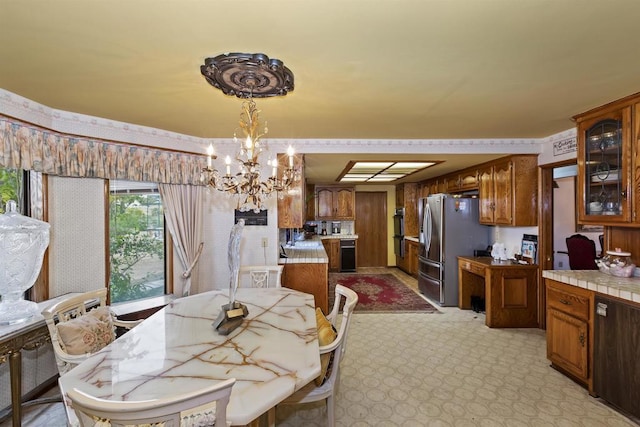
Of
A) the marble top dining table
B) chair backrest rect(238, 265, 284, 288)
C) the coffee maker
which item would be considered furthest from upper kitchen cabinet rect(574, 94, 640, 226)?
the coffee maker

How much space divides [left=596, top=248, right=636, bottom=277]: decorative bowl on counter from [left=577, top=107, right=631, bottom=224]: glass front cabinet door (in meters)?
0.35

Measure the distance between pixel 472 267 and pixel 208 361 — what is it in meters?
3.86

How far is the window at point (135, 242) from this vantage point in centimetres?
298

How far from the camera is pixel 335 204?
7.13 meters

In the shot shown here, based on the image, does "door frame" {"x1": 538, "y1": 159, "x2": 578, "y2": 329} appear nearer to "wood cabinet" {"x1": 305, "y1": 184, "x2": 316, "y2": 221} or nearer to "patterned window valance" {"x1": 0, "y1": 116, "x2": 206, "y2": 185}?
"patterned window valance" {"x1": 0, "y1": 116, "x2": 206, "y2": 185}

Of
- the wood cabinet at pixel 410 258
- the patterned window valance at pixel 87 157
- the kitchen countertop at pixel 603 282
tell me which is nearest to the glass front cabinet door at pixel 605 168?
the kitchen countertop at pixel 603 282

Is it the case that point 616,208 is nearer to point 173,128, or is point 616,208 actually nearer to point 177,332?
point 177,332

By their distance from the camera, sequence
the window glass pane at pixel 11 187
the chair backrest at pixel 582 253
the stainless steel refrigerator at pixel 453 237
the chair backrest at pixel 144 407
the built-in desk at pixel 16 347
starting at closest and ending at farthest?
the chair backrest at pixel 144 407 < the built-in desk at pixel 16 347 < the window glass pane at pixel 11 187 < the chair backrest at pixel 582 253 < the stainless steel refrigerator at pixel 453 237

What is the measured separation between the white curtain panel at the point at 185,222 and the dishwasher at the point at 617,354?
147 inches

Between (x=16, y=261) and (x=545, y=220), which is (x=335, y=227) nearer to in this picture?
(x=545, y=220)

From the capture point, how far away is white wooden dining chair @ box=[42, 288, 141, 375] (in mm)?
1673

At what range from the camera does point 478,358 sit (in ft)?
9.66

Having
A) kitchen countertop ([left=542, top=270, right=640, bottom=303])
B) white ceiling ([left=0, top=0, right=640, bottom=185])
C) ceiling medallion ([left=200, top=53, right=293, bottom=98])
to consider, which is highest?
white ceiling ([left=0, top=0, right=640, bottom=185])

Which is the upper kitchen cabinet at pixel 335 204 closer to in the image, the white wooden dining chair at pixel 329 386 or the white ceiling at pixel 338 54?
the white ceiling at pixel 338 54
